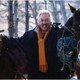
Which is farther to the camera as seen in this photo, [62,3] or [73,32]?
[62,3]

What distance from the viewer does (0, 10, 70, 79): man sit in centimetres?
533

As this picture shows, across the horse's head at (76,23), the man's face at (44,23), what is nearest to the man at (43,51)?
the man's face at (44,23)

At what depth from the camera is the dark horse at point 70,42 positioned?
15.8ft

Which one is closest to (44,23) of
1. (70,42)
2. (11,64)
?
(70,42)

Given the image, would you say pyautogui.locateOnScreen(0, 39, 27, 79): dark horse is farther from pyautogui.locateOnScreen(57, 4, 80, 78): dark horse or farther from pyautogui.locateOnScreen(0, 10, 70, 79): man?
pyautogui.locateOnScreen(57, 4, 80, 78): dark horse

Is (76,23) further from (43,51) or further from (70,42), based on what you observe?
(43,51)

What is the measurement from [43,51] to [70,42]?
0.55 metres

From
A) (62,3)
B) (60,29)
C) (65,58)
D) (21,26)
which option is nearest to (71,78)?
(65,58)

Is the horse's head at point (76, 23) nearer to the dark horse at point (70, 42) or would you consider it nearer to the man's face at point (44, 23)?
the dark horse at point (70, 42)

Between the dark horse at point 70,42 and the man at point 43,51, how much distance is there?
1.00ft

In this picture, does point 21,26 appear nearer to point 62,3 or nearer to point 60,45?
point 62,3

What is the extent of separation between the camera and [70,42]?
194 inches

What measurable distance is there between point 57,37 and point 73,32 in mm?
448

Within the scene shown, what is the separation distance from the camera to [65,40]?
499 centimetres
